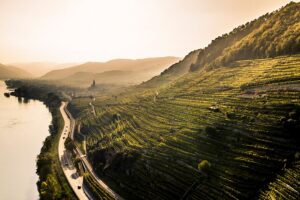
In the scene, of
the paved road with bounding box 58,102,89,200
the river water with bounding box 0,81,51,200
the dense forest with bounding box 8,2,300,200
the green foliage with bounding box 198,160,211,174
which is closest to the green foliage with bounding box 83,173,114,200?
the dense forest with bounding box 8,2,300,200

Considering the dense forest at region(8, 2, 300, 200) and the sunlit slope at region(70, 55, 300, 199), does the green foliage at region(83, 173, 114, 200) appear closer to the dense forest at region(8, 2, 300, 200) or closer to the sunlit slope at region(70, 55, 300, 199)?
the dense forest at region(8, 2, 300, 200)

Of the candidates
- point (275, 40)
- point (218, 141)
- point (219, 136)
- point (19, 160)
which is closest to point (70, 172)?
point (19, 160)

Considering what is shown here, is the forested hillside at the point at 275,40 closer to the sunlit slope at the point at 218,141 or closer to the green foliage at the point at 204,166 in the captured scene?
the sunlit slope at the point at 218,141

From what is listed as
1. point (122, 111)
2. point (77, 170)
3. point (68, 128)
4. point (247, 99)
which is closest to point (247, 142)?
point (247, 99)

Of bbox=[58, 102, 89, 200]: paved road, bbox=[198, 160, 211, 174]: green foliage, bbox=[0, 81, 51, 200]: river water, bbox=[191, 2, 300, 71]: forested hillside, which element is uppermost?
bbox=[191, 2, 300, 71]: forested hillside

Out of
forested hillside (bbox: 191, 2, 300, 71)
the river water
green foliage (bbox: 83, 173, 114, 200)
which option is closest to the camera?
green foliage (bbox: 83, 173, 114, 200)

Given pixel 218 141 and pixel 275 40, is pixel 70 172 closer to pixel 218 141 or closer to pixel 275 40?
pixel 218 141

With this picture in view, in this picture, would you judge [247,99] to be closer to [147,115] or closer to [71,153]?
[147,115]
